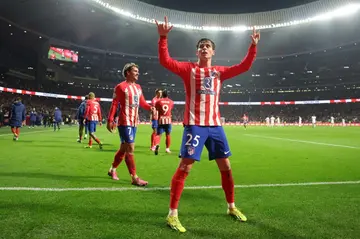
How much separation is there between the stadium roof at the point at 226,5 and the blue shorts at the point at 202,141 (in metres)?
43.6

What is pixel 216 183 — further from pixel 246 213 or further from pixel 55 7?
pixel 55 7

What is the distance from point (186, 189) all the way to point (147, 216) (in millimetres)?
1453

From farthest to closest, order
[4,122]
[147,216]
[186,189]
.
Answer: [4,122]
[186,189]
[147,216]

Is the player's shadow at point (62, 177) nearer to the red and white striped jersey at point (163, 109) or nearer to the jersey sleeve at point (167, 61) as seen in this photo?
the jersey sleeve at point (167, 61)

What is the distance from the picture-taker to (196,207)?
3910 millimetres

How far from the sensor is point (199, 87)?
3641 millimetres

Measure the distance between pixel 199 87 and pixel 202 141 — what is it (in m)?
0.66

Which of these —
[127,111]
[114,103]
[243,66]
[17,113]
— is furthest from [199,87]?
[17,113]

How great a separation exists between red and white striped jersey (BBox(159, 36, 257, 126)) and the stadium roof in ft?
141

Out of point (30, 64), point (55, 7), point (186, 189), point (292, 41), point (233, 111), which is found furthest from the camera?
point (233, 111)

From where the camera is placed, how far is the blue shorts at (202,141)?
3.42m

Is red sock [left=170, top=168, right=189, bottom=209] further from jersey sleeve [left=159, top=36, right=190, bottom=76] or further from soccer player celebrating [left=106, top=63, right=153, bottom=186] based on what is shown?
soccer player celebrating [left=106, top=63, right=153, bottom=186]

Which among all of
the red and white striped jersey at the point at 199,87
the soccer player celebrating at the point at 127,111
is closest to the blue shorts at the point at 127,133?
the soccer player celebrating at the point at 127,111

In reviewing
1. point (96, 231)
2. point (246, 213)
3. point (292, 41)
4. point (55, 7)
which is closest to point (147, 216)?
point (96, 231)
